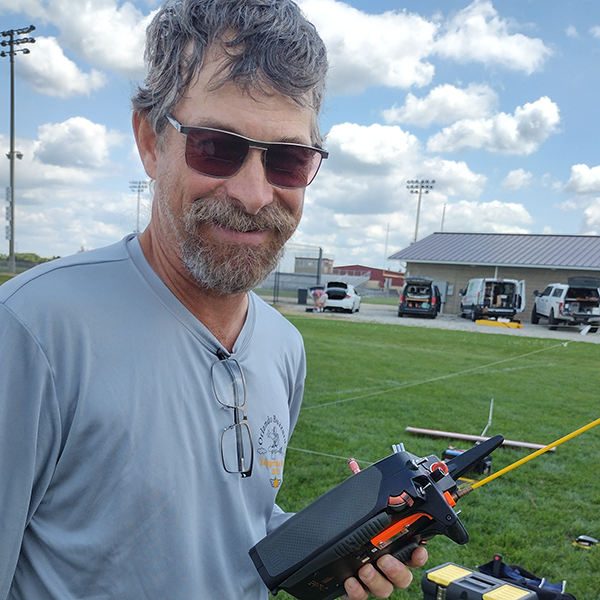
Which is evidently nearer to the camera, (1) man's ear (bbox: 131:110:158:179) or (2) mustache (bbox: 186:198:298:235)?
(2) mustache (bbox: 186:198:298:235)

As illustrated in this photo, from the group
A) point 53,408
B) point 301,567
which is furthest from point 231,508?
point 53,408

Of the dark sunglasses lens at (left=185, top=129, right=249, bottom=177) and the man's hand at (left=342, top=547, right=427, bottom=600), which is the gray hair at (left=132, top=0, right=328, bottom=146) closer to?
the dark sunglasses lens at (left=185, top=129, right=249, bottom=177)

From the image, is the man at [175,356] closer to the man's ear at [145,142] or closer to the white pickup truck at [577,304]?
the man's ear at [145,142]

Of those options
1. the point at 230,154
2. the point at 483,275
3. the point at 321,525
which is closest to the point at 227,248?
the point at 230,154

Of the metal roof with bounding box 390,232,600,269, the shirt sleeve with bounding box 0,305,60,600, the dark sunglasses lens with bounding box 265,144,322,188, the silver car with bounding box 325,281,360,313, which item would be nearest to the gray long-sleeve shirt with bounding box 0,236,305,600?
the shirt sleeve with bounding box 0,305,60,600

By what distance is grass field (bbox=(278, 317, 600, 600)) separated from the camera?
4012mm

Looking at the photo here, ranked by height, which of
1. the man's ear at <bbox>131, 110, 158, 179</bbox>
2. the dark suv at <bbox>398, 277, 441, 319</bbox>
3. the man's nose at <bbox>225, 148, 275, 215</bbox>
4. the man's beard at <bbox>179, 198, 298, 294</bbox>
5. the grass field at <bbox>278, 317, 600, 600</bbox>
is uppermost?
the man's ear at <bbox>131, 110, 158, 179</bbox>

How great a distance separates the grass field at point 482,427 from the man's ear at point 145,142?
3036 millimetres

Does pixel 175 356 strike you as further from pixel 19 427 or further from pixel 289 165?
pixel 289 165

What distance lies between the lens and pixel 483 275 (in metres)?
33.1

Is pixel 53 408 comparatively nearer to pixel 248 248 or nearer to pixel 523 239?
pixel 248 248

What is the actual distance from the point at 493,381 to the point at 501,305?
57.8 feet

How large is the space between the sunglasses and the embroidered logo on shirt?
2.16ft

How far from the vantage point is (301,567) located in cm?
138
